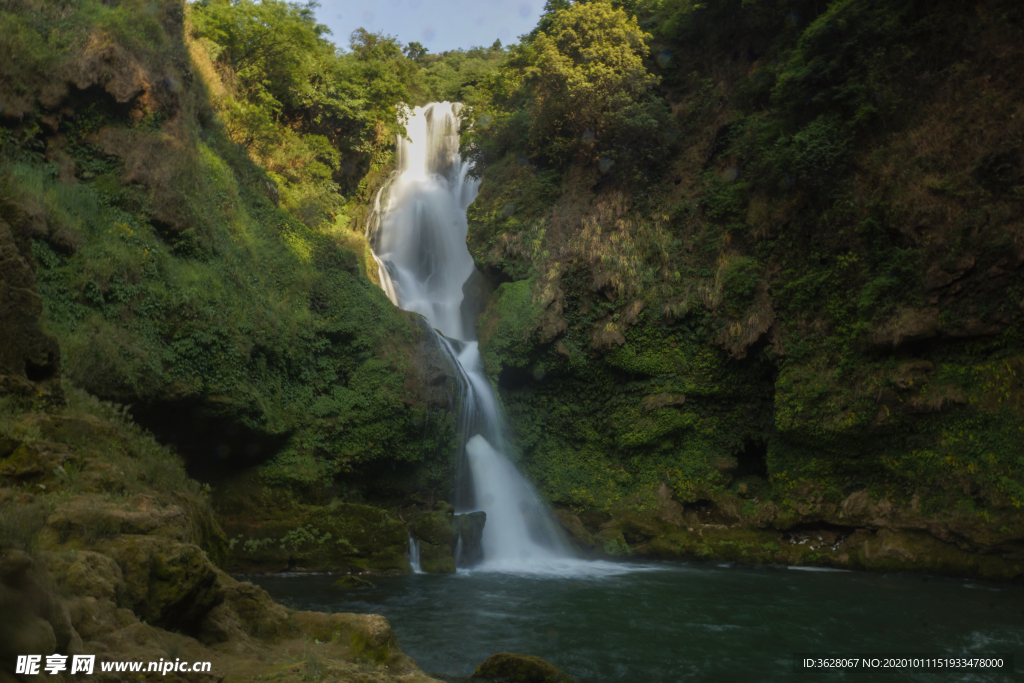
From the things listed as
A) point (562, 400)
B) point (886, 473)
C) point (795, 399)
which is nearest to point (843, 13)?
point (795, 399)

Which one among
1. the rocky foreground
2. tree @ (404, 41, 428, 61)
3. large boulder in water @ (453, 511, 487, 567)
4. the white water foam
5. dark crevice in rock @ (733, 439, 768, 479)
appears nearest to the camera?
the rocky foreground

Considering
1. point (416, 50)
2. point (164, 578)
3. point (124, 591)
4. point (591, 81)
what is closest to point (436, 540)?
point (164, 578)

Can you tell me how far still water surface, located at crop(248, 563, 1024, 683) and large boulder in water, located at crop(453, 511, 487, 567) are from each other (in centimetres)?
58

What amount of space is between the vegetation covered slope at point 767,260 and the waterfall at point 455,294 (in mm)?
1140

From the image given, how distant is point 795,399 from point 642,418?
3.86m

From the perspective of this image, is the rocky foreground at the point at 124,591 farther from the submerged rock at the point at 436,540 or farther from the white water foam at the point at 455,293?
the white water foam at the point at 455,293

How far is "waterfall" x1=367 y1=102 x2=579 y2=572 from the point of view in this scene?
16109 mm

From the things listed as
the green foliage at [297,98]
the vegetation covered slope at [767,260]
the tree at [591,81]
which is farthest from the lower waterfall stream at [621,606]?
the green foliage at [297,98]

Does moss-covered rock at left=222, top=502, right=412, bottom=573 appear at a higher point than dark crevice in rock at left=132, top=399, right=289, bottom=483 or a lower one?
lower

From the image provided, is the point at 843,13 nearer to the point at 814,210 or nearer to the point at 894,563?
the point at 814,210

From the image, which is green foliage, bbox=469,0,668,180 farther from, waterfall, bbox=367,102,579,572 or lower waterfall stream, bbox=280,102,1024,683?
lower waterfall stream, bbox=280,102,1024,683

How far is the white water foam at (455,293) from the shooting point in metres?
15.8

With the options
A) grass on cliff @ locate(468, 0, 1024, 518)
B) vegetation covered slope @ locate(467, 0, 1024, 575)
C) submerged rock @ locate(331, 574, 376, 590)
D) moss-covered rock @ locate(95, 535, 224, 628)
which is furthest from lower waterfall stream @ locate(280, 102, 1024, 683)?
moss-covered rock @ locate(95, 535, 224, 628)

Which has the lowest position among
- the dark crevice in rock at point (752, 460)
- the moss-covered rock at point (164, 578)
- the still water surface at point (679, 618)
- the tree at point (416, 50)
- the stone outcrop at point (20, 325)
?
the still water surface at point (679, 618)
